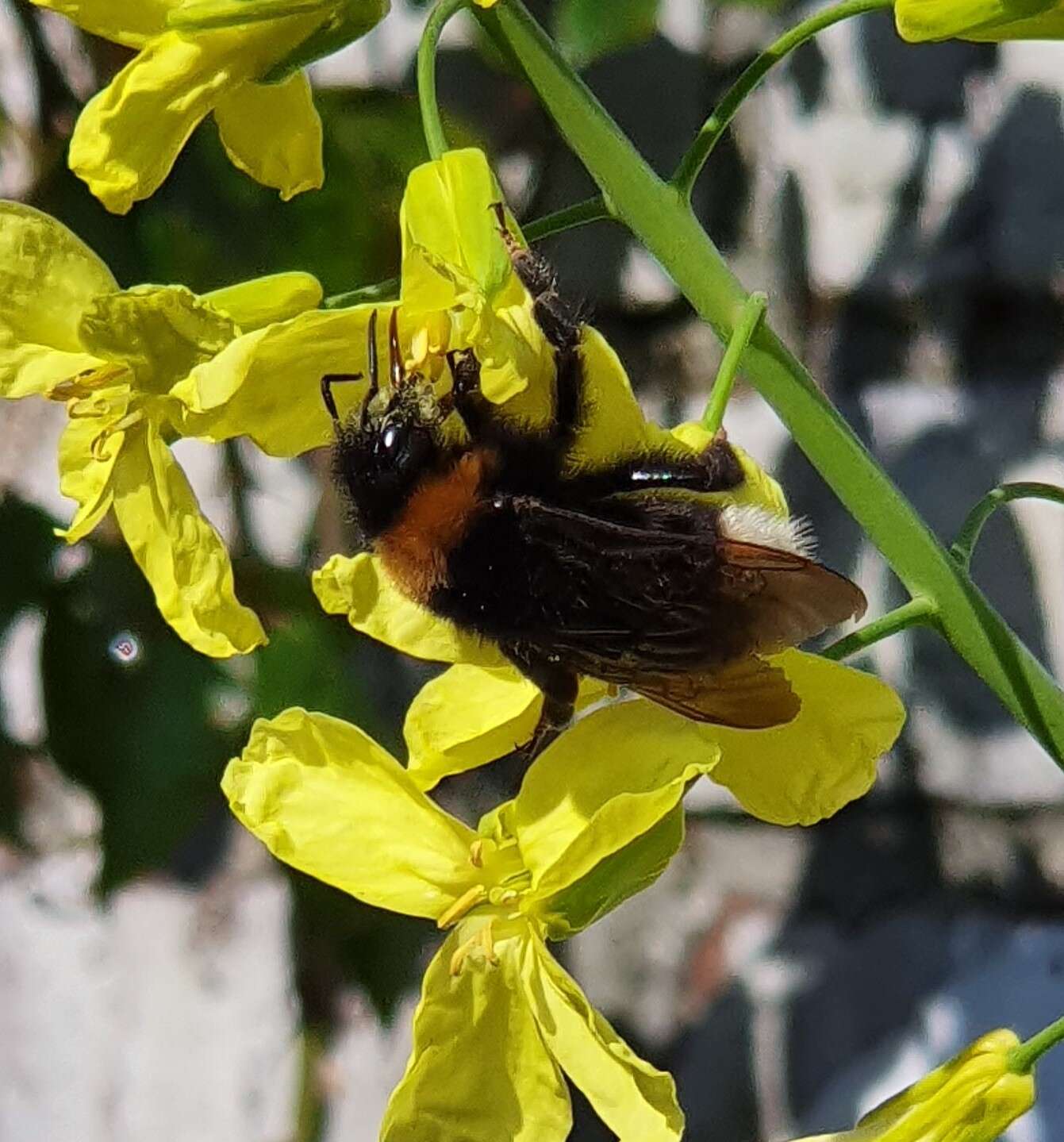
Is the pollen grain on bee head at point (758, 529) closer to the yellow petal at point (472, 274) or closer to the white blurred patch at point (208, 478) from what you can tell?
the yellow petal at point (472, 274)

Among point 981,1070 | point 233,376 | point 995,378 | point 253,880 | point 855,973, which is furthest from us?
point 253,880

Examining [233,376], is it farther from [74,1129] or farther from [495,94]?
[74,1129]

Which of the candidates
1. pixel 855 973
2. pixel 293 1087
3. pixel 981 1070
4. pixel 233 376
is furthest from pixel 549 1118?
pixel 293 1087

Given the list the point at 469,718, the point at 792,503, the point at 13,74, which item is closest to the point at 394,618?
the point at 469,718

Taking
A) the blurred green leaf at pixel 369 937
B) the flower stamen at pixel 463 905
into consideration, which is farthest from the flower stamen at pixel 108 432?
the blurred green leaf at pixel 369 937

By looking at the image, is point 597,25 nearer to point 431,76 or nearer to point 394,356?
point 431,76
